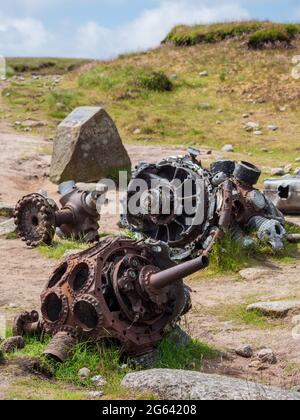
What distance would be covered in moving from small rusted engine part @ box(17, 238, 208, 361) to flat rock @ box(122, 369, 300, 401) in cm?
74

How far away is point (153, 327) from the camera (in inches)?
232

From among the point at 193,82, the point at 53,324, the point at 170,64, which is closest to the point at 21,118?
the point at 193,82

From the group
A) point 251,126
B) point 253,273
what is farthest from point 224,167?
point 251,126

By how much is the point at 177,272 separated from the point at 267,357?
122 cm

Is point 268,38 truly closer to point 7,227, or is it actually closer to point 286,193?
point 286,193

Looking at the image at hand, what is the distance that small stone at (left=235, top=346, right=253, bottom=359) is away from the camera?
639 cm

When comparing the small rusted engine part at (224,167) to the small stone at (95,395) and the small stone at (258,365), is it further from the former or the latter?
the small stone at (95,395)

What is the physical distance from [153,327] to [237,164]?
4.35m

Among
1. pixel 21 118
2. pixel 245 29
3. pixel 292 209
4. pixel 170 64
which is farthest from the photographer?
pixel 245 29

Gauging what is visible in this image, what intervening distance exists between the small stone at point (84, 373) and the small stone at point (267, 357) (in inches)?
59.3

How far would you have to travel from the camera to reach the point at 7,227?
10.5 meters

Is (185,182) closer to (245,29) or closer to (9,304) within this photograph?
(9,304)

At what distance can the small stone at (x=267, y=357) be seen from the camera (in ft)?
20.3

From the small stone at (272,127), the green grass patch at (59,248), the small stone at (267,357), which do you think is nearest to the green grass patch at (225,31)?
the small stone at (272,127)
